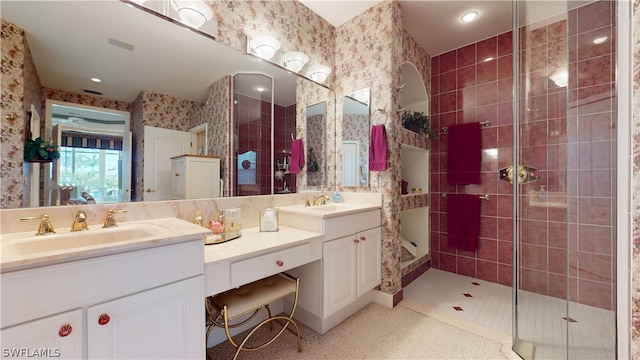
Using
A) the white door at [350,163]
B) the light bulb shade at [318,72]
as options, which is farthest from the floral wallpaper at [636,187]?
the light bulb shade at [318,72]

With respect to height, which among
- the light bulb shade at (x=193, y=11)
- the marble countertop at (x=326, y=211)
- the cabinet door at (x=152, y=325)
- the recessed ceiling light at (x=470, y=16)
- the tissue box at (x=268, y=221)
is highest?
the recessed ceiling light at (x=470, y=16)

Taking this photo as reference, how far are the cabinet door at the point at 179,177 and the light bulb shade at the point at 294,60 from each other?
1204 millimetres

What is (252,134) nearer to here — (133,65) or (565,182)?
(133,65)

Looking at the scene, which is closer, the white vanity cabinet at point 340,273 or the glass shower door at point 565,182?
the glass shower door at point 565,182

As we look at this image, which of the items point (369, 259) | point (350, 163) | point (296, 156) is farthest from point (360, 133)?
point (369, 259)

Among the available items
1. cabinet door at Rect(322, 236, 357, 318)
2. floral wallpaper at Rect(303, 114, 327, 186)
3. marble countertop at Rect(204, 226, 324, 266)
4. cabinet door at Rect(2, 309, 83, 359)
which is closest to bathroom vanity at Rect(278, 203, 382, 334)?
cabinet door at Rect(322, 236, 357, 318)

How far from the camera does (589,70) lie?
128 centimetres

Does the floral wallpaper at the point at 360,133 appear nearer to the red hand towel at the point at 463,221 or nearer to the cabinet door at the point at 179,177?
Answer: the red hand towel at the point at 463,221

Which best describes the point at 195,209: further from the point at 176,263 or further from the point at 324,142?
the point at 324,142

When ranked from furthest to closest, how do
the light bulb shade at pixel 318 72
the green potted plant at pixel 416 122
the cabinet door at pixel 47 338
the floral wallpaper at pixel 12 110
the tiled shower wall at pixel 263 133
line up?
1. the green potted plant at pixel 416 122
2. the light bulb shade at pixel 318 72
3. the tiled shower wall at pixel 263 133
4. the floral wallpaper at pixel 12 110
5. the cabinet door at pixel 47 338

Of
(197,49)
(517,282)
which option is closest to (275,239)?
(197,49)

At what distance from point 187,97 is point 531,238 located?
97.2 inches

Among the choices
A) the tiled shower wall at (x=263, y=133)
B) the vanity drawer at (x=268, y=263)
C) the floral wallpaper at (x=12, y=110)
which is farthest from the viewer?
the tiled shower wall at (x=263, y=133)

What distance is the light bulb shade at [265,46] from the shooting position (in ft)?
5.96
